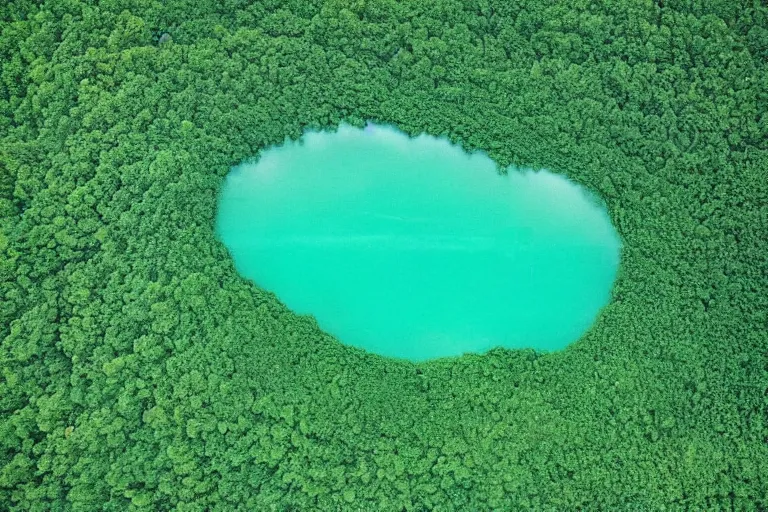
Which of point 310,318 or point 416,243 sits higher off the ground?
point 416,243

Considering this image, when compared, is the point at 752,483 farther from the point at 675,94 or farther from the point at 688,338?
the point at 675,94

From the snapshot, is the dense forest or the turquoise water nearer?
the dense forest

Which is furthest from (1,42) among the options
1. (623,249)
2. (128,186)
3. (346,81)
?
(623,249)

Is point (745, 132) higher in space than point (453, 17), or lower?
lower

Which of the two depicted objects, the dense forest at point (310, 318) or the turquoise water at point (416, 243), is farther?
the turquoise water at point (416, 243)
